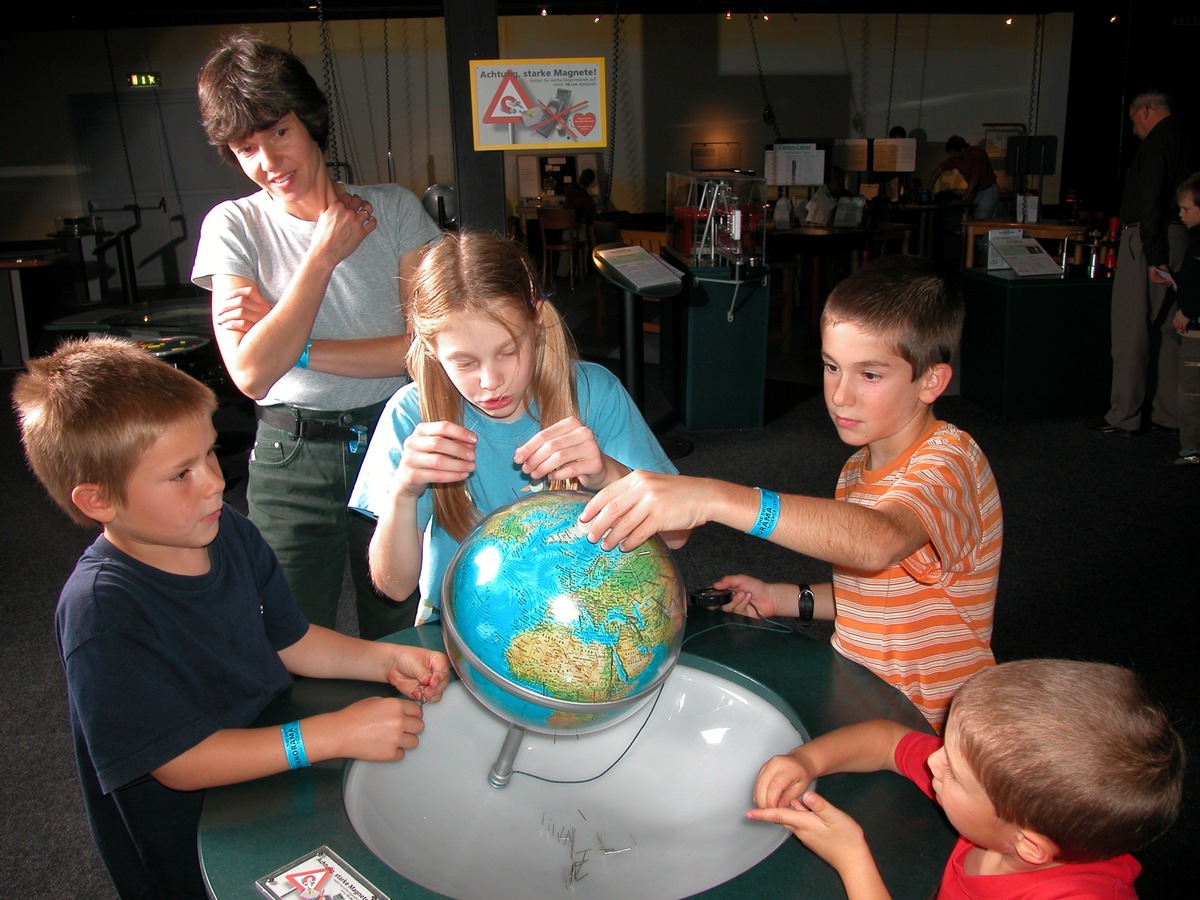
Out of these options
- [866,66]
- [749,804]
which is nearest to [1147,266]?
[749,804]

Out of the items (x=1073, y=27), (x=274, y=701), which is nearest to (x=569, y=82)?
(x=274, y=701)

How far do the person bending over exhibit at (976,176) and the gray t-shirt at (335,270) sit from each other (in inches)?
384

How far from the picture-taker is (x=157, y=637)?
1.24 meters

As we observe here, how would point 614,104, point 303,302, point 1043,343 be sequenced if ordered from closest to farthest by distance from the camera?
point 303,302, point 1043,343, point 614,104

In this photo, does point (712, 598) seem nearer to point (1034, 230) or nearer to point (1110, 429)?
point (1110, 429)

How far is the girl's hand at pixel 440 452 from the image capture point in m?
1.33

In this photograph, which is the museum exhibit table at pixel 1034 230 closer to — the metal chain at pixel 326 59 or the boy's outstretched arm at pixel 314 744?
the metal chain at pixel 326 59

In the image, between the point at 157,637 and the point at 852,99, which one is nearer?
the point at 157,637

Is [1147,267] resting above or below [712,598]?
above

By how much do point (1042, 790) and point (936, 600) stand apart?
59cm

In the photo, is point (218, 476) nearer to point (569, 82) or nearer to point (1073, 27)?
point (569, 82)

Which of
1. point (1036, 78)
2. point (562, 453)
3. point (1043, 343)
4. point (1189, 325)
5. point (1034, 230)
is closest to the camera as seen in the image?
point (562, 453)

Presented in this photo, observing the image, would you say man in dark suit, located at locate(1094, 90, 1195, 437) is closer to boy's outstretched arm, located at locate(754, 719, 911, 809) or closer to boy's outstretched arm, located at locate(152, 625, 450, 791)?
boy's outstretched arm, located at locate(754, 719, 911, 809)

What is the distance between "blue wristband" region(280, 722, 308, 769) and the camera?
1209mm
